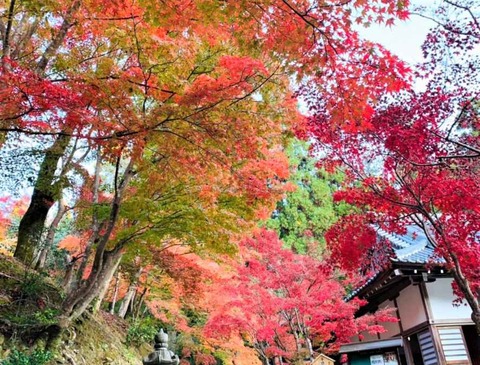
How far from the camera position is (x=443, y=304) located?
9.83 meters

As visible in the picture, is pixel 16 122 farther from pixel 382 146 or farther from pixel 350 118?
pixel 382 146

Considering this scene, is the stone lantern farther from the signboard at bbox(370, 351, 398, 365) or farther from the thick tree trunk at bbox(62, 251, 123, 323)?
the signboard at bbox(370, 351, 398, 365)

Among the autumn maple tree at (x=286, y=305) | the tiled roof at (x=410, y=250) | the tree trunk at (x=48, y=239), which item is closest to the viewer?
the tiled roof at (x=410, y=250)

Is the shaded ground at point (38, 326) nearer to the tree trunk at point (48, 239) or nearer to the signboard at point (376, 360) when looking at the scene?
the tree trunk at point (48, 239)

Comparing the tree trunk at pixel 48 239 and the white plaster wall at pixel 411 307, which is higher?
the tree trunk at pixel 48 239

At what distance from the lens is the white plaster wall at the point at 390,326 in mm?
11321

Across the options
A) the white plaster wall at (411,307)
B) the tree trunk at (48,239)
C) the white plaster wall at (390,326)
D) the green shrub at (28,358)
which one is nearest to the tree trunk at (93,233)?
the tree trunk at (48,239)

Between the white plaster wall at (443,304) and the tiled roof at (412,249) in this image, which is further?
the white plaster wall at (443,304)

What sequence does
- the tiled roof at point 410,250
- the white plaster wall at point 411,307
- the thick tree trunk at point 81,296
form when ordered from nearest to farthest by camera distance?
the thick tree trunk at point 81,296 → the tiled roof at point 410,250 → the white plaster wall at point 411,307

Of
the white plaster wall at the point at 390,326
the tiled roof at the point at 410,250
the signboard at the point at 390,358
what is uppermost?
the tiled roof at the point at 410,250

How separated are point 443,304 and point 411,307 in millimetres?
909

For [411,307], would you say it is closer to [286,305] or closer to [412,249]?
[412,249]

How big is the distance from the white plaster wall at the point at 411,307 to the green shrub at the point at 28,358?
8.82 m

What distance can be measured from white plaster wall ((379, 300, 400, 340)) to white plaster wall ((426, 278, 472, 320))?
1566 millimetres
